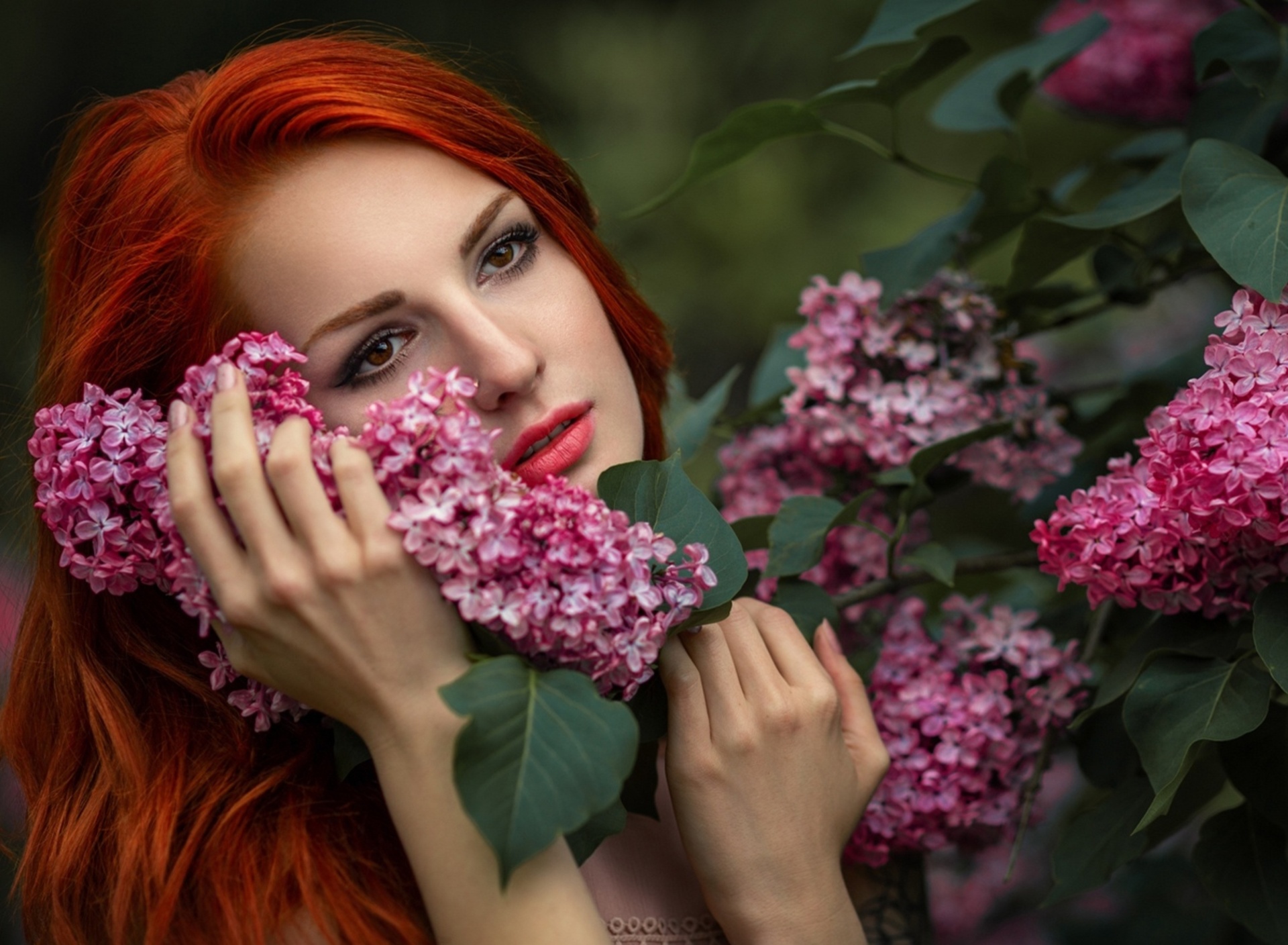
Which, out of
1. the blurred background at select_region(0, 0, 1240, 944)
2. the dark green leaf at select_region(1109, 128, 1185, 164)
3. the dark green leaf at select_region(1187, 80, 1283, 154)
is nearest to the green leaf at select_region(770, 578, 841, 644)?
the dark green leaf at select_region(1187, 80, 1283, 154)

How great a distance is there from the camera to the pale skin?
0.78 meters

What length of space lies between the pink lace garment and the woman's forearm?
0.73 ft

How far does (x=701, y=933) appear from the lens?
1.04 metres

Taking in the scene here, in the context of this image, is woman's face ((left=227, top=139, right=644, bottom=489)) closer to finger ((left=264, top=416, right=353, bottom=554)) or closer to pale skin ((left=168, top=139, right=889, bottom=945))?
pale skin ((left=168, top=139, right=889, bottom=945))

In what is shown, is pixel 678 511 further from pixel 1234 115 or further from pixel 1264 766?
pixel 1234 115

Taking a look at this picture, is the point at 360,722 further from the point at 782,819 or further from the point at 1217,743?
the point at 1217,743

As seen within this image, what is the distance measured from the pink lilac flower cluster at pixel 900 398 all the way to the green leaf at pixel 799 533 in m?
0.12

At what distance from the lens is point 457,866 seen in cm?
79

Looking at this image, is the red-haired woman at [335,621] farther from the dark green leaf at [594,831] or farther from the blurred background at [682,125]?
the blurred background at [682,125]

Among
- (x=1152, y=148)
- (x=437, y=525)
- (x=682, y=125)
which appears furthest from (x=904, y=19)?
(x=682, y=125)

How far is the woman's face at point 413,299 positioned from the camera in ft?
3.06

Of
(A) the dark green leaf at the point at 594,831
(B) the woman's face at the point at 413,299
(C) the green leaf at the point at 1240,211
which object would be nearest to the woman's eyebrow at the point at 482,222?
(B) the woman's face at the point at 413,299

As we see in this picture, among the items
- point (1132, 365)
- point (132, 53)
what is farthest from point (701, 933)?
point (132, 53)

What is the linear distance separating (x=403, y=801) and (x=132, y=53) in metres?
3.01
